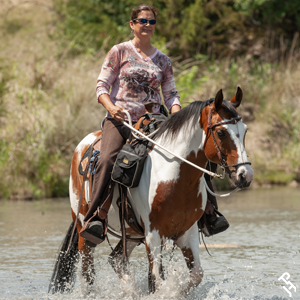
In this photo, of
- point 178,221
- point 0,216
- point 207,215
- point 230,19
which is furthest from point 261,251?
point 230,19

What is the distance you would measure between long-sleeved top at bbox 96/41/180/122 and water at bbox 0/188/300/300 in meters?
1.45

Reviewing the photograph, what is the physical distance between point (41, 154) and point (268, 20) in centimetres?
1176

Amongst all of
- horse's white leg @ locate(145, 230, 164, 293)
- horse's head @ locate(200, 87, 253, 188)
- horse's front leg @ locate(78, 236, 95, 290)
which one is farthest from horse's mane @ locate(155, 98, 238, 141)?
horse's front leg @ locate(78, 236, 95, 290)

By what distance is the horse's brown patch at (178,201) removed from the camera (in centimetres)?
401

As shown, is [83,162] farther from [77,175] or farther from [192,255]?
[192,255]

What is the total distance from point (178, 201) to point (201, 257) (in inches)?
119

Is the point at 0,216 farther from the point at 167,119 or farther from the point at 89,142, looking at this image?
the point at 167,119

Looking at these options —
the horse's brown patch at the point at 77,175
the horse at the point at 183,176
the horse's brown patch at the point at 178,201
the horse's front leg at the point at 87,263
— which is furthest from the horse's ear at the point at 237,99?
the horse's front leg at the point at 87,263

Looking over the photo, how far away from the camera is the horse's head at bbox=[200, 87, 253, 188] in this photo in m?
3.56

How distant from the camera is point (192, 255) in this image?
4203 mm

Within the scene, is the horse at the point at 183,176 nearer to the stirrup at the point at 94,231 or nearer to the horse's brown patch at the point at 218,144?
the horse's brown patch at the point at 218,144

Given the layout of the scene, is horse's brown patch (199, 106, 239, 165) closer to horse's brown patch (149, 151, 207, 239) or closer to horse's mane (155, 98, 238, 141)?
horse's mane (155, 98, 238, 141)

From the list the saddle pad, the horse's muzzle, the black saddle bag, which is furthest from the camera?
the saddle pad

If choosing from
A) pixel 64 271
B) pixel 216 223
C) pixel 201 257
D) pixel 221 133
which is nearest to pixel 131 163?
pixel 221 133
